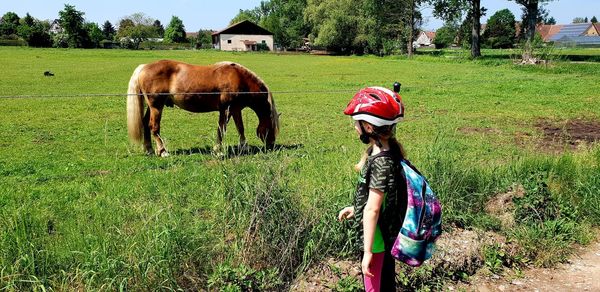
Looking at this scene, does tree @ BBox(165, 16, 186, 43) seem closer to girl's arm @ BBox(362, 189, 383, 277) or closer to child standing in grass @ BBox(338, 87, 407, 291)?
child standing in grass @ BBox(338, 87, 407, 291)

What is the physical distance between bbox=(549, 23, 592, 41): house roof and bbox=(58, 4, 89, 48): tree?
98.1 meters

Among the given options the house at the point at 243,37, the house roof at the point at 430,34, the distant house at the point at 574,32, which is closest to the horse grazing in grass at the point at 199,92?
the house at the point at 243,37

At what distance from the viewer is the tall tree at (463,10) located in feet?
137

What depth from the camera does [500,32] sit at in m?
79.9

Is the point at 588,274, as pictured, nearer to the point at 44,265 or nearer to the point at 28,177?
the point at 44,265

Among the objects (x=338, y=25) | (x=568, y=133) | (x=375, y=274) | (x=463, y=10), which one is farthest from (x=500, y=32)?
(x=375, y=274)

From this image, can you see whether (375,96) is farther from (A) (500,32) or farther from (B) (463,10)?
(A) (500,32)

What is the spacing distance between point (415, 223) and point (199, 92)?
641cm

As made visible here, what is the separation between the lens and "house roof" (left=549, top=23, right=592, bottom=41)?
111 meters

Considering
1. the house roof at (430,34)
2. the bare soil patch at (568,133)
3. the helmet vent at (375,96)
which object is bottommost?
the bare soil patch at (568,133)

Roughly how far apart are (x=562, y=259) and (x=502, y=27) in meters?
84.3

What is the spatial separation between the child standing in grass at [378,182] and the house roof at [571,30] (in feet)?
404

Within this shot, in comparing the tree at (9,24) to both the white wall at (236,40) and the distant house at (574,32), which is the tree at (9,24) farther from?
the distant house at (574,32)

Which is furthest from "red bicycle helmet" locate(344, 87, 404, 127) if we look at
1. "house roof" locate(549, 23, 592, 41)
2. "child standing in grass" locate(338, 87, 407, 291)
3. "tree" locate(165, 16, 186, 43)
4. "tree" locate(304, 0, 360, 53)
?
"house roof" locate(549, 23, 592, 41)
